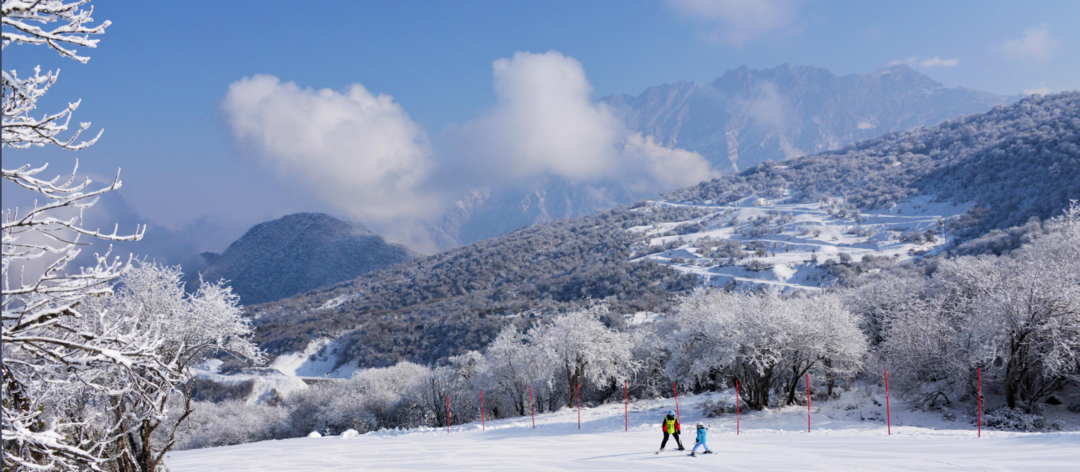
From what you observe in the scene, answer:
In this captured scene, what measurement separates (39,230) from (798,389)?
3402cm

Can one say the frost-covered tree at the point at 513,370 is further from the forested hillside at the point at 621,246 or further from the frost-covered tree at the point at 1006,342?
the forested hillside at the point at 621,246

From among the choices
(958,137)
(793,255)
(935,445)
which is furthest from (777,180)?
(935,445)

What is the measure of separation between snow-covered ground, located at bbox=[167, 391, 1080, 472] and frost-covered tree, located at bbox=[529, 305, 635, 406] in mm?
7979

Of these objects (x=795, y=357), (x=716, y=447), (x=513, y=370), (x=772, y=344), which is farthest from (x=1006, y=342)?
(x=513, y=370)

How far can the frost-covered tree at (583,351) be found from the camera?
115ft

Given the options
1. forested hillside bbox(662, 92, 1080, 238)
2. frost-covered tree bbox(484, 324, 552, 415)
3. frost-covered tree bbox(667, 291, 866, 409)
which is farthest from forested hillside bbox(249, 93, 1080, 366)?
frost-covered tree bbox(667, 291, 866, 409)

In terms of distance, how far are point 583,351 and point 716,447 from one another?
18.6 metres

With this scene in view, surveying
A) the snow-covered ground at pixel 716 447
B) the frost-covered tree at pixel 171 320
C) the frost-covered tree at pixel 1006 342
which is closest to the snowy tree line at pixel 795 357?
the frost-covered tree at pixel 1006 342

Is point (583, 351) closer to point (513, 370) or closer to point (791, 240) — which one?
point (513, 370)

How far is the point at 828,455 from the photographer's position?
14.1 metres

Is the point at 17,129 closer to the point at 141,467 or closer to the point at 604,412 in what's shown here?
the point at 141,467

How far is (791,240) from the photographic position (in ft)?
356

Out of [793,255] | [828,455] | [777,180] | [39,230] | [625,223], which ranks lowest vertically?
[828,455]

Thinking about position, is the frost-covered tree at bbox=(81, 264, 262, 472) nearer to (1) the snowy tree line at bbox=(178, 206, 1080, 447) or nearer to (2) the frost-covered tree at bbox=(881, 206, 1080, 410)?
(1) the snowy tree line at bbox=(178, 206, 1080, 447)
